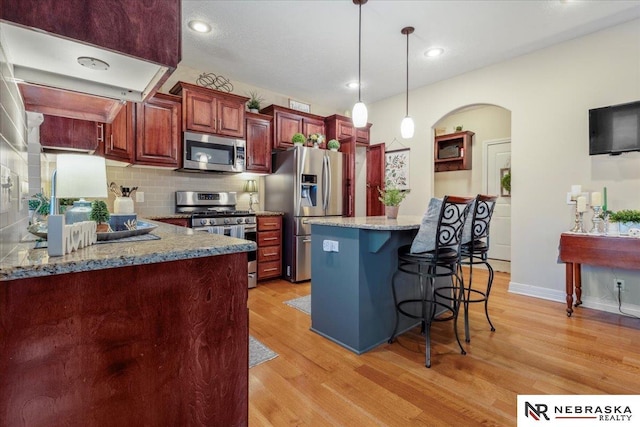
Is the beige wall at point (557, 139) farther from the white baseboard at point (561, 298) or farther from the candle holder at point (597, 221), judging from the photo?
the candle holder at point (597, 221)

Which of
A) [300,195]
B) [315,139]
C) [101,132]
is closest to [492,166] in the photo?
[315,139]

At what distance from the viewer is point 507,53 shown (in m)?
3.47

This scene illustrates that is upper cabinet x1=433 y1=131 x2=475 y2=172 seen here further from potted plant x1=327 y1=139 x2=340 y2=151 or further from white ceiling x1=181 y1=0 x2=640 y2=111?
potted plant x1=327 y1=139 x2=340 y2=151

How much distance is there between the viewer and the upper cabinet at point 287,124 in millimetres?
4238

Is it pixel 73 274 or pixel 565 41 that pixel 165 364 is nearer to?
pixel 73 274

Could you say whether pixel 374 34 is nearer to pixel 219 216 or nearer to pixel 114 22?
pixel 219 216

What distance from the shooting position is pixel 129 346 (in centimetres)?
85

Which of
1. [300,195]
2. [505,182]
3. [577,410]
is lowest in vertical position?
[577,410]

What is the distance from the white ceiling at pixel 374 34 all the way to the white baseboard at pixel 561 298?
266 cm

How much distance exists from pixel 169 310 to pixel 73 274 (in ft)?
0.86

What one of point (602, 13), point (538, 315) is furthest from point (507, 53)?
point (538, 315)

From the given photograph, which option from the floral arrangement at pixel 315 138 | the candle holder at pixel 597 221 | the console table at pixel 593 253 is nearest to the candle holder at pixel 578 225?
the candle holder at pixel 597 221

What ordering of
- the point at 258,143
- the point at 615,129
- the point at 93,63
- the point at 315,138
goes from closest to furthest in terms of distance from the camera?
the point at 93,63, the point at 615,129, the point at 258,143, the point at 315,138

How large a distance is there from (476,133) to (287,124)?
3295 millimetres
